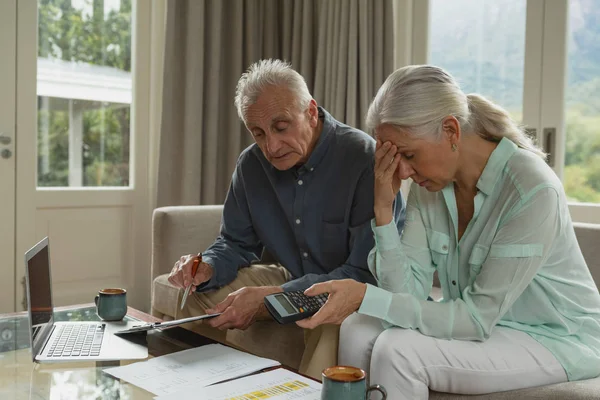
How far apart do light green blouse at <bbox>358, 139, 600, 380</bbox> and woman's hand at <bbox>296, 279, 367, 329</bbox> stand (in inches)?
1.0

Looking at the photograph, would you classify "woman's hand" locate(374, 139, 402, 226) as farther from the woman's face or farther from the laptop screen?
the laptop screen

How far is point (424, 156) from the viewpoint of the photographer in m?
1.42

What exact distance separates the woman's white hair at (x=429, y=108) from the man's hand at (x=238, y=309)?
21.6 inches

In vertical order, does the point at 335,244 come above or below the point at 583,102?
below

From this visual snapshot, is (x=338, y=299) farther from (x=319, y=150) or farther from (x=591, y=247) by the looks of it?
(x=591, y=247)

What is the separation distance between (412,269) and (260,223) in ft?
2.19

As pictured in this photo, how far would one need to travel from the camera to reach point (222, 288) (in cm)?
204

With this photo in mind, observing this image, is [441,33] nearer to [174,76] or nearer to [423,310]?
[174,76]

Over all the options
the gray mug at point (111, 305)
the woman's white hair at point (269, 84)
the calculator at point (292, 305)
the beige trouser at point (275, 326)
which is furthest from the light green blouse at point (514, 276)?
the gray mug at point (111, 305)

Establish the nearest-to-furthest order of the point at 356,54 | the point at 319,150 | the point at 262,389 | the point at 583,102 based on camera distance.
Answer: the point at 262,389 → the point at 319,150 → the point at 583,102 → the point at 356,54

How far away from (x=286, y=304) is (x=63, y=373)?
0.47 meters

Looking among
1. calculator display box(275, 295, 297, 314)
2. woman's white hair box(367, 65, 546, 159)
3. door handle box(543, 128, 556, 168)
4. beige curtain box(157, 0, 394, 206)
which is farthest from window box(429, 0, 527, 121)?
calculator display box(275, 295, 297, 314)

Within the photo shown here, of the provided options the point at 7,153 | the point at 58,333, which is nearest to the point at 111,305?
the point at 58,333

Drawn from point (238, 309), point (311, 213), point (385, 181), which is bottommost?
point (238, 309)
